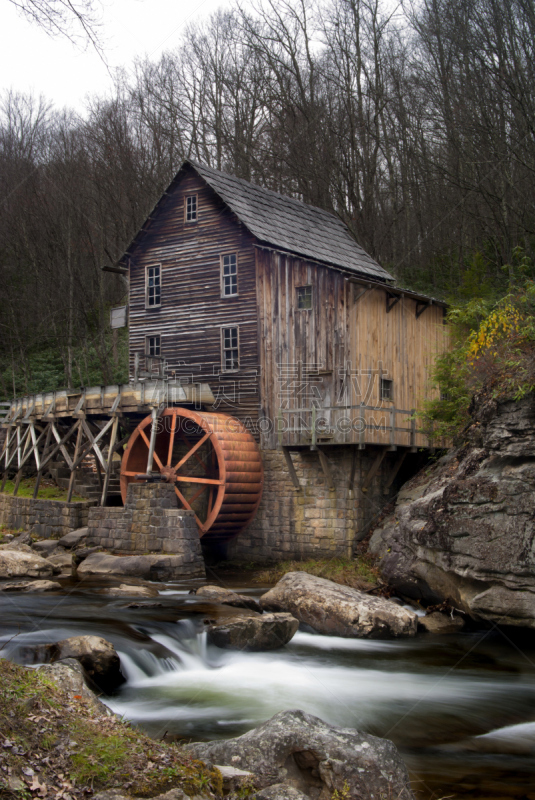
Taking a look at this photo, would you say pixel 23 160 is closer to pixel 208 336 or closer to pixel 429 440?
pixel 208 336

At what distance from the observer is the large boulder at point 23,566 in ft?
45.1

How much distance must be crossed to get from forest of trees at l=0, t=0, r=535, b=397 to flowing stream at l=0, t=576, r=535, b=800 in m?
11.5

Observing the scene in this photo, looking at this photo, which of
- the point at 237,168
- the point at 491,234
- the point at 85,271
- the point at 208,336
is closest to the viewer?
the point at 208,336

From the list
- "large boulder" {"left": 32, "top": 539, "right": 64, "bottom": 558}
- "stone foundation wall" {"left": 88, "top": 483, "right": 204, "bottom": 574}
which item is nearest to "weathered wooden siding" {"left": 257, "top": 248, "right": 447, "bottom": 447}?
"stone foundation wall" {"left": 88, "top": 483, "right": 204, "bottom": 574}

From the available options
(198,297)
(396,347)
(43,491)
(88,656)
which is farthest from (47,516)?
(88,656)

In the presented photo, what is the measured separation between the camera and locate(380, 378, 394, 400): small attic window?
56.6 ft

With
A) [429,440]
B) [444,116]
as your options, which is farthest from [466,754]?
[444,116]

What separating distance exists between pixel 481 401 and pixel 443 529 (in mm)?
2222

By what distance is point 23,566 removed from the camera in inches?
553

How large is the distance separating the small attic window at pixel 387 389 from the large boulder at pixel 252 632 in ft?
26.7

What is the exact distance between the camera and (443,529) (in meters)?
11.4

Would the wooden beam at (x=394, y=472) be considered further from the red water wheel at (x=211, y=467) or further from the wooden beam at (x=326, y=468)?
the red water wheel at (x=211, y=467)

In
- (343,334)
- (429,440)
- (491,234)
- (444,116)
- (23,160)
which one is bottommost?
(429,440)

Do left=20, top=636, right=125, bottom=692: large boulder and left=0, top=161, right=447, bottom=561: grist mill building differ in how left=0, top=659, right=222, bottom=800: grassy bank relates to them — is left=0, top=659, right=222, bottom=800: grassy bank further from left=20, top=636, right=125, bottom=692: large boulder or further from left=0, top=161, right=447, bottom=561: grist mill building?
left=0, top=161, right=447, bottom=561: grist mill building
